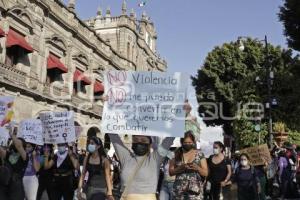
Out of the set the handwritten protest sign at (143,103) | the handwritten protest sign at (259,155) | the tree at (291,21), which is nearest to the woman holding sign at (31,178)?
the handwritten protest sign at (143,103)

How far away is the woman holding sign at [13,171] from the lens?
261 inches

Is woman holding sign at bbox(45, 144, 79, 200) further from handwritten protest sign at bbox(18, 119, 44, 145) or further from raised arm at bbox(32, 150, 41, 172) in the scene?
handwritten protest sign at bbox(18, 119, 44, 145)

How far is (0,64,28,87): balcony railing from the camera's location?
19.4 metres

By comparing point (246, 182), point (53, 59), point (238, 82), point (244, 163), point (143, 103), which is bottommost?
point (246, 182)

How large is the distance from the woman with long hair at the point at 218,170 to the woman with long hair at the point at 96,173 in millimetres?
3181

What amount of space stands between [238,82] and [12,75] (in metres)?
16.2

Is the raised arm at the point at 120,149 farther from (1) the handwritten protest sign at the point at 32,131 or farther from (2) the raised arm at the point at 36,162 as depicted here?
(1) the handwritten protest sign at the point at 32,131

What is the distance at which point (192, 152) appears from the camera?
5.56 meters

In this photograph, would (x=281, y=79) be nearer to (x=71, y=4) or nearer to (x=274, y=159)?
(x=71, y=4)

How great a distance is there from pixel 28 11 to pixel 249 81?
14691mm

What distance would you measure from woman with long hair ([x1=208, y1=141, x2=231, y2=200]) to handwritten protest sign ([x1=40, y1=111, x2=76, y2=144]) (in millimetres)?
2751

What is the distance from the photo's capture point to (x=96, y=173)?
638 cm

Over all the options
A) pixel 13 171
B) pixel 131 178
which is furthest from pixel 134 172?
pixel 13 171

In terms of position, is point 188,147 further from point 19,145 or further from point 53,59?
point 53,59
